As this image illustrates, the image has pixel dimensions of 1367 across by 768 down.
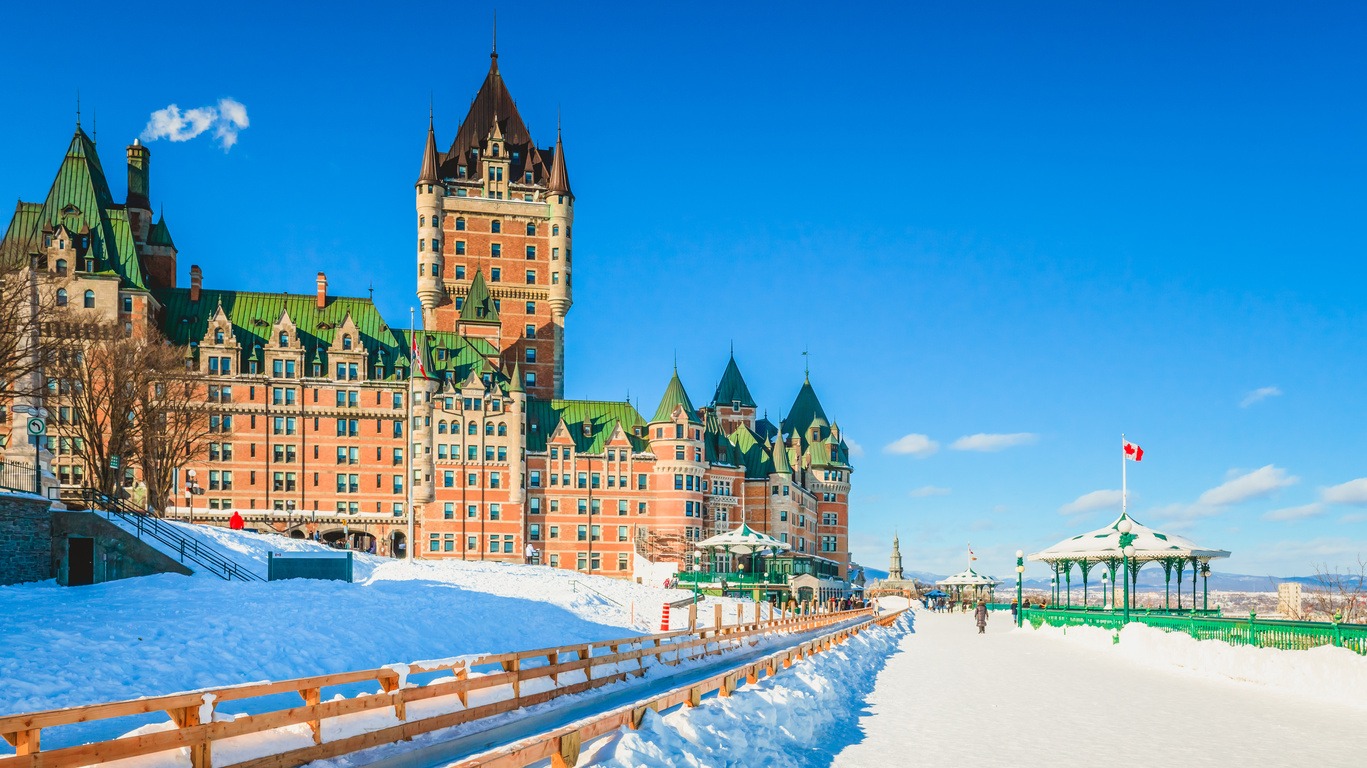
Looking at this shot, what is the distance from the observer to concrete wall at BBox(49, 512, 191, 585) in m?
39.0

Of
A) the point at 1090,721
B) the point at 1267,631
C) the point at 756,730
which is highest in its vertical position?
the point at 756,730

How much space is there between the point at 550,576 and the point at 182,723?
52942 millimetres

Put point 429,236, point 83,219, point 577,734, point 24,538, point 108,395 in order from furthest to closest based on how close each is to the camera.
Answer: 1. point 429,236
2. point 83,219
3. point 108,395
4. point 24,538
5. point 577,734

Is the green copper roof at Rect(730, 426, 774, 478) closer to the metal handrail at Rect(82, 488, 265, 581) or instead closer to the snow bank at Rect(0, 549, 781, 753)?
the snow bank at Rect(0, 549, 781, 753)

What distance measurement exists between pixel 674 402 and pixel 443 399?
1901 centimetres

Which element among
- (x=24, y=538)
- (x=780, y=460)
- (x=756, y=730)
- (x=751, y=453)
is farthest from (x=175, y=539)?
(x=751, y=453)

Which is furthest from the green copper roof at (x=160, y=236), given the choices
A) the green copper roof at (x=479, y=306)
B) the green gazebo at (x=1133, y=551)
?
the green gazebo at (x=1133, y=551)

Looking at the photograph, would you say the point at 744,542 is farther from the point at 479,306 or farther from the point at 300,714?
the point at 300,714

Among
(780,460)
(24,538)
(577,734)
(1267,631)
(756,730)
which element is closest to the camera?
(577,734)

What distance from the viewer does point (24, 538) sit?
36875mm

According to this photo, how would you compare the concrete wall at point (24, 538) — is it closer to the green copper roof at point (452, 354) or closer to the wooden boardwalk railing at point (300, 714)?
the wooden boardwalk railing at point (300, 714)

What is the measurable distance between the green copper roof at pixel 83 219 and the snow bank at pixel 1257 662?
69.5 m

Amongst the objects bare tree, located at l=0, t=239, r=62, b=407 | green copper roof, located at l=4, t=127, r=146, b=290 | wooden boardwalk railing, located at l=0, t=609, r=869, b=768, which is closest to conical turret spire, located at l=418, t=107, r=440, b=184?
green copper roof, located at l=4, t=127, r=146, b=290

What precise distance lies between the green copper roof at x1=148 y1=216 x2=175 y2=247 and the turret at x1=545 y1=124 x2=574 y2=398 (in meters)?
30.7
